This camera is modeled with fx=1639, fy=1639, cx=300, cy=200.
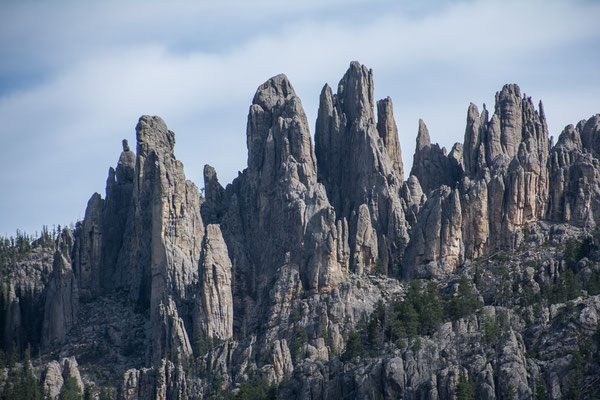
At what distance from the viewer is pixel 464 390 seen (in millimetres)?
162125

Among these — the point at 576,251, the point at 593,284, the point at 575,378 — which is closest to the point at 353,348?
the point at 593,284

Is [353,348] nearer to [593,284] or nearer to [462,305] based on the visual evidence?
[462,305]

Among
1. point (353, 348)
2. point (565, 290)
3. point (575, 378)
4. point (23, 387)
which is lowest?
point (575, 378)

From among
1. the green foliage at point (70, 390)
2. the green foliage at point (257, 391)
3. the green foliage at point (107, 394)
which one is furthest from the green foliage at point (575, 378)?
the green foliage at point (70, 390)

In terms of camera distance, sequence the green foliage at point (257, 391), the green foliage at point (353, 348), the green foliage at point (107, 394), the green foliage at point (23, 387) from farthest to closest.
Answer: the green foliage at point (23, 387)
the green foliage at point (107, 394)
the green foliage at point (353, 348)
the green foliage at point (257, 391)

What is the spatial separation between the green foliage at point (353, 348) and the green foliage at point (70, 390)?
1294 inches

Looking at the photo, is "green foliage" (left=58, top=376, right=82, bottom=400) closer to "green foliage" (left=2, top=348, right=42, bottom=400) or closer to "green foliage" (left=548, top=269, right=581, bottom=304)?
"green foliage" (left=2, top=348, right=42, bottom=400)

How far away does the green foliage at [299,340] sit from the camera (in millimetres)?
186000

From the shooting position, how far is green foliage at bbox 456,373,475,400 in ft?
530

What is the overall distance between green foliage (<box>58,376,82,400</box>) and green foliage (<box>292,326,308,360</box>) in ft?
86.0

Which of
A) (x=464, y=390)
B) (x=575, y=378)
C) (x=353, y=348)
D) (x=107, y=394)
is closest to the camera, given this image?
(x=464, y=390)

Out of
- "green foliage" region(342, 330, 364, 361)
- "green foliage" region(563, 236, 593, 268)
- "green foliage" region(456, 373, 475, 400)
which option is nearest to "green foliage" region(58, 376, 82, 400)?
"green foliage" region(342, 330, 364, 361)

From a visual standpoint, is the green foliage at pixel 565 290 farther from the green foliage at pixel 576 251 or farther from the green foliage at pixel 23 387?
the green foliage at pixel 23 387

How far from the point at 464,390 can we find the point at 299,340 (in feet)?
100
